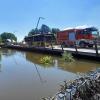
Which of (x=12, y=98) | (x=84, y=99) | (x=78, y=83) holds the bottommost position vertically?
(x=12, y=98)

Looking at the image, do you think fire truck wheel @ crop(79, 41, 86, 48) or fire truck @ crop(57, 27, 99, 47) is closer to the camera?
fire truck wheel @ crop(79, 41, 86, 48)

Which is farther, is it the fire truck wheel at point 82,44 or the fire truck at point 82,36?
the fire truck at point 82,36

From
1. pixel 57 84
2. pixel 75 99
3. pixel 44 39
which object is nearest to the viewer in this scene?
pixel 75 99

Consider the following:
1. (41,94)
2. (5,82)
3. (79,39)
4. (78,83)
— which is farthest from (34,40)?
(78,83)

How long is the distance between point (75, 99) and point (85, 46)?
27.2 meters

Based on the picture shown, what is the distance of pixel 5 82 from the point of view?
1303cm

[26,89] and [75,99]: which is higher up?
[75,99]

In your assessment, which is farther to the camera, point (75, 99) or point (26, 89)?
point (26, 89)

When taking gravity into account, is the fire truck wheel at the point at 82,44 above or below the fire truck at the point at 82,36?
below

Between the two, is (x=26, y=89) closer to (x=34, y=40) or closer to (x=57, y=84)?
(x=57, y=84)

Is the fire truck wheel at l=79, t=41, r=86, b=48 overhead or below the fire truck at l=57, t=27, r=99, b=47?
below

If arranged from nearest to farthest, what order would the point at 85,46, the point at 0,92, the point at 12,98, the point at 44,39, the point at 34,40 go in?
the point at 12,98
the point at 0,92
the point at 85,46
the point at 44,39
the point at 34,40

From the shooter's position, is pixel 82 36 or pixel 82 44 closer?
pixel 82 44

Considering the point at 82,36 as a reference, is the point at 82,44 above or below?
below
